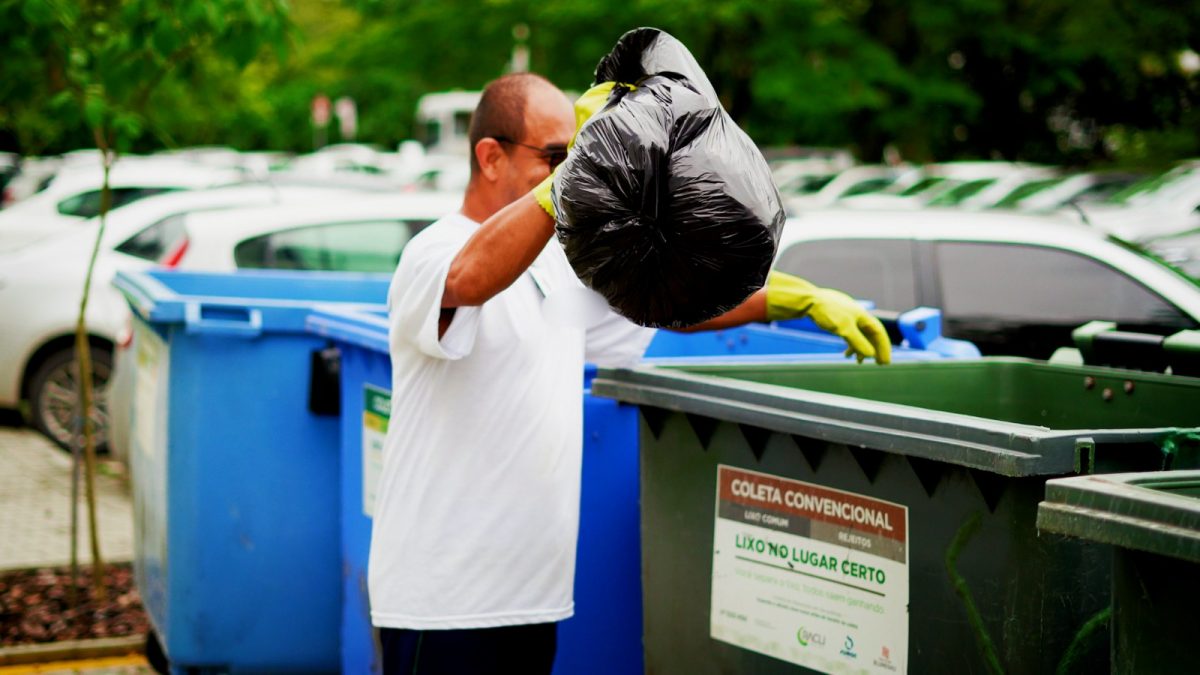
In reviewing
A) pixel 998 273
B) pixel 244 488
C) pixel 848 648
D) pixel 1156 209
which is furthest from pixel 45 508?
pixel 1156 209

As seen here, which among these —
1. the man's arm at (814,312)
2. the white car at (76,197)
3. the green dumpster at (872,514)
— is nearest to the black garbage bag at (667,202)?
the green dumpster at (872,514)

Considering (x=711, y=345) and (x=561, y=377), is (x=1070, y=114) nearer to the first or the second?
(x=711, y=345)

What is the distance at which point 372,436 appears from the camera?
4.50 m

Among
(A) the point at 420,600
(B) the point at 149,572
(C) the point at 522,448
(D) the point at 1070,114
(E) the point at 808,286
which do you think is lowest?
(B) the point at 149,572

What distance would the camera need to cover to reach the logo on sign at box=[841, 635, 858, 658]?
3.07 metres

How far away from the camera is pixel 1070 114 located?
97.6 ft

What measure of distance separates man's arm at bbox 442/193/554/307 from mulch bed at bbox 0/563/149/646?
4054 mm

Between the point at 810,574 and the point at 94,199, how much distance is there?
38.2 ft

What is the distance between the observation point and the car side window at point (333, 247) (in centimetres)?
814

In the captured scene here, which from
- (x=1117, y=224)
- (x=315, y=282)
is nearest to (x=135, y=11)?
(x=315, y=282)

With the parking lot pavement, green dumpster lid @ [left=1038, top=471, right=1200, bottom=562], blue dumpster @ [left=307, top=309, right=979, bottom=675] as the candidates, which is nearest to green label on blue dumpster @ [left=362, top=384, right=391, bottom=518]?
blue dumpster @ [left=307, top=309, right=979, bottom=675]

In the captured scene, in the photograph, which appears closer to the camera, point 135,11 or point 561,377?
point 561,377

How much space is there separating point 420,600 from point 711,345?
2.27m

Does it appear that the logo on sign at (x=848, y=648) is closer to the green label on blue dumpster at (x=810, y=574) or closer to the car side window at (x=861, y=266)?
the green label on blue dumpster at (x=810, y=574)
